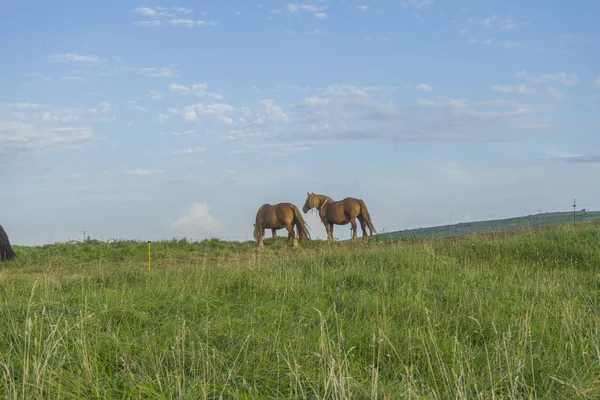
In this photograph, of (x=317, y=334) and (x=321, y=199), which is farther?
(x=321, y=199)

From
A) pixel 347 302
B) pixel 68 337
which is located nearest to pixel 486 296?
pixel 347 302

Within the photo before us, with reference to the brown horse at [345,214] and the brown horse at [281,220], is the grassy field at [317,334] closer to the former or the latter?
the brown horse at [281,220]

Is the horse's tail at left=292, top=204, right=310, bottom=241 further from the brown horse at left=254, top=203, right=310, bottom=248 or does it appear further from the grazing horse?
the grazing horse

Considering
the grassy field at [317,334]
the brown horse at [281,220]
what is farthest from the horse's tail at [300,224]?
the grassy field at [317,334]

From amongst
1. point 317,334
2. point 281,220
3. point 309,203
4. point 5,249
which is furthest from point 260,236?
point 317,334

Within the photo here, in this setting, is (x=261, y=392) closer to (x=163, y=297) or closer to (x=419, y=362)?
(x=419, y=362)

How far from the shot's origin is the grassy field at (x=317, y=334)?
15.0 ft

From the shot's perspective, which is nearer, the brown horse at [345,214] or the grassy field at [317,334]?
the grassy field at [317,334]

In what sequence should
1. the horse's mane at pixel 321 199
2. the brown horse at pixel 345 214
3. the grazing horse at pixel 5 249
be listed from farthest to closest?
1. the horse's mane at pixel 321 199
2. the brown horse at pixel 345 214
3. the grazing horse at pixel 5 249

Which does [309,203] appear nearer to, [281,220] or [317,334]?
[281,220]

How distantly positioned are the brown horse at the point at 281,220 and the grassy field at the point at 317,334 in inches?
322

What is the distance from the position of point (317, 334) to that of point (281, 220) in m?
14.9

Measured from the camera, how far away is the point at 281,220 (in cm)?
2075

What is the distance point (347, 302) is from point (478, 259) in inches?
269
